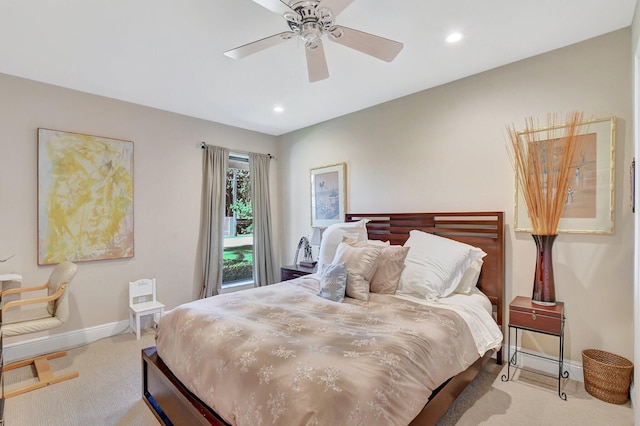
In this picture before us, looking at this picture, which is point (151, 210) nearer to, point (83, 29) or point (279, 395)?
point (83, 29)

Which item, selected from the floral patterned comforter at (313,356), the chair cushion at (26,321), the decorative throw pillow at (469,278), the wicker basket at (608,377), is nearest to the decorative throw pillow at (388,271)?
the floral patterned comforter at (313,356)

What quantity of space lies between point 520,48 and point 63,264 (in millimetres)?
4479

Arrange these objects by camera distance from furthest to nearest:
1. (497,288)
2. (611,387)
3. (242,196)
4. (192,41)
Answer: (242,196) → (497,288) → (192,41) → (611,387)

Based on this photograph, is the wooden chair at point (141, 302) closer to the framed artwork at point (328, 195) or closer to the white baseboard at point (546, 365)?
the framed artwork at point (328, 195)

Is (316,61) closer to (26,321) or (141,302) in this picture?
(26,321)

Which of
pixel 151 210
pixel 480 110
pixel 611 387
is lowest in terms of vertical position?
pixel 611 387

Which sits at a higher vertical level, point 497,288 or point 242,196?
point 242,196

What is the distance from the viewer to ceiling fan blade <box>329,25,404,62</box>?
1.81 metres

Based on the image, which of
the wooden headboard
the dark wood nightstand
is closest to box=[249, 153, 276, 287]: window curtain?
the dark wood nightstand

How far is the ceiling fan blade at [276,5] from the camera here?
157 cm

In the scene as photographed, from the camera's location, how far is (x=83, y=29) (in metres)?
2.22

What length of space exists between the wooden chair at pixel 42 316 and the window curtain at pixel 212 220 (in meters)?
1.57

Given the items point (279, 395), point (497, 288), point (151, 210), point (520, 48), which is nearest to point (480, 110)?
point (520, 48)

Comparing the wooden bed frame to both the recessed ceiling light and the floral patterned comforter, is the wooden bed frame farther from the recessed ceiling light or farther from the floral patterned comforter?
the recessed ceiling light
